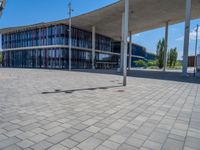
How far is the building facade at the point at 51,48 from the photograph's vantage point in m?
37.8

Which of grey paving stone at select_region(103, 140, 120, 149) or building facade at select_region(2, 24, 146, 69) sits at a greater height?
building facade at select_region(2, 24, 146, 69)

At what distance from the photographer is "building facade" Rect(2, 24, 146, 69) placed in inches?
1486

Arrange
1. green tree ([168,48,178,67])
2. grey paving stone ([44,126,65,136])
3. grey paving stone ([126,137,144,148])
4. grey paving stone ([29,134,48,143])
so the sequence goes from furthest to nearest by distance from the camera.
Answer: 1. green tree ([168,48,178,67])
2. grey paving stone ([44,126,65,136])
3. grey paving stone ([29,134,48,143])
4. grey paving stone ([126,137,144,148])

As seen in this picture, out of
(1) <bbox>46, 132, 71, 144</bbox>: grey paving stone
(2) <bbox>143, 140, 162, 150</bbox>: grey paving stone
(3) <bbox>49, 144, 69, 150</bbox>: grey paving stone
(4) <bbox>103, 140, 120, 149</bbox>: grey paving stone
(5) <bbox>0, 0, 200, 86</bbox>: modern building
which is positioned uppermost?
(5) <bbox>0, 0, 200, 86</bbox>: modern building

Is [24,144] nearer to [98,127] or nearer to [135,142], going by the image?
[98,127]

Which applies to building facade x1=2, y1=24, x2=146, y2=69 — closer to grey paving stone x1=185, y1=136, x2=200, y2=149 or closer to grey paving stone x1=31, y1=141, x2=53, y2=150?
grey paving stone x1=31, y1=141, x2=53, y2=150

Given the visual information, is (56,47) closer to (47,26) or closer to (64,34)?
(64,34)

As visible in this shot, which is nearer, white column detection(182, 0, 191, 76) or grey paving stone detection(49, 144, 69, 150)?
grey paving stone detection(49, 144, 69, 150)

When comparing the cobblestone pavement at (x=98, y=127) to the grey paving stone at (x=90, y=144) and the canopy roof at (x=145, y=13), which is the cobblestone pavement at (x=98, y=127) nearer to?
the grey paving stone at (x=90, y=144)

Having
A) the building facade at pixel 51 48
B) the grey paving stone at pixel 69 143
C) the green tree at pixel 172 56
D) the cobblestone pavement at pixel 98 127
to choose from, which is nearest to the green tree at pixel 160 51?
the green tree at pixel 172 56

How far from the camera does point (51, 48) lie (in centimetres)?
3881

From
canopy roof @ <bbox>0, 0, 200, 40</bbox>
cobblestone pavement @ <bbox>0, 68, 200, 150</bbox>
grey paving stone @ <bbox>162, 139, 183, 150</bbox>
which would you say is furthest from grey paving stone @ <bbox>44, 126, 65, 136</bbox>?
canopy roof @ <bbox>0, 0, 200, 40</bbox>

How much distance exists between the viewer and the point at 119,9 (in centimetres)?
2516

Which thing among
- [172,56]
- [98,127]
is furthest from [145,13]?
[172,56]
